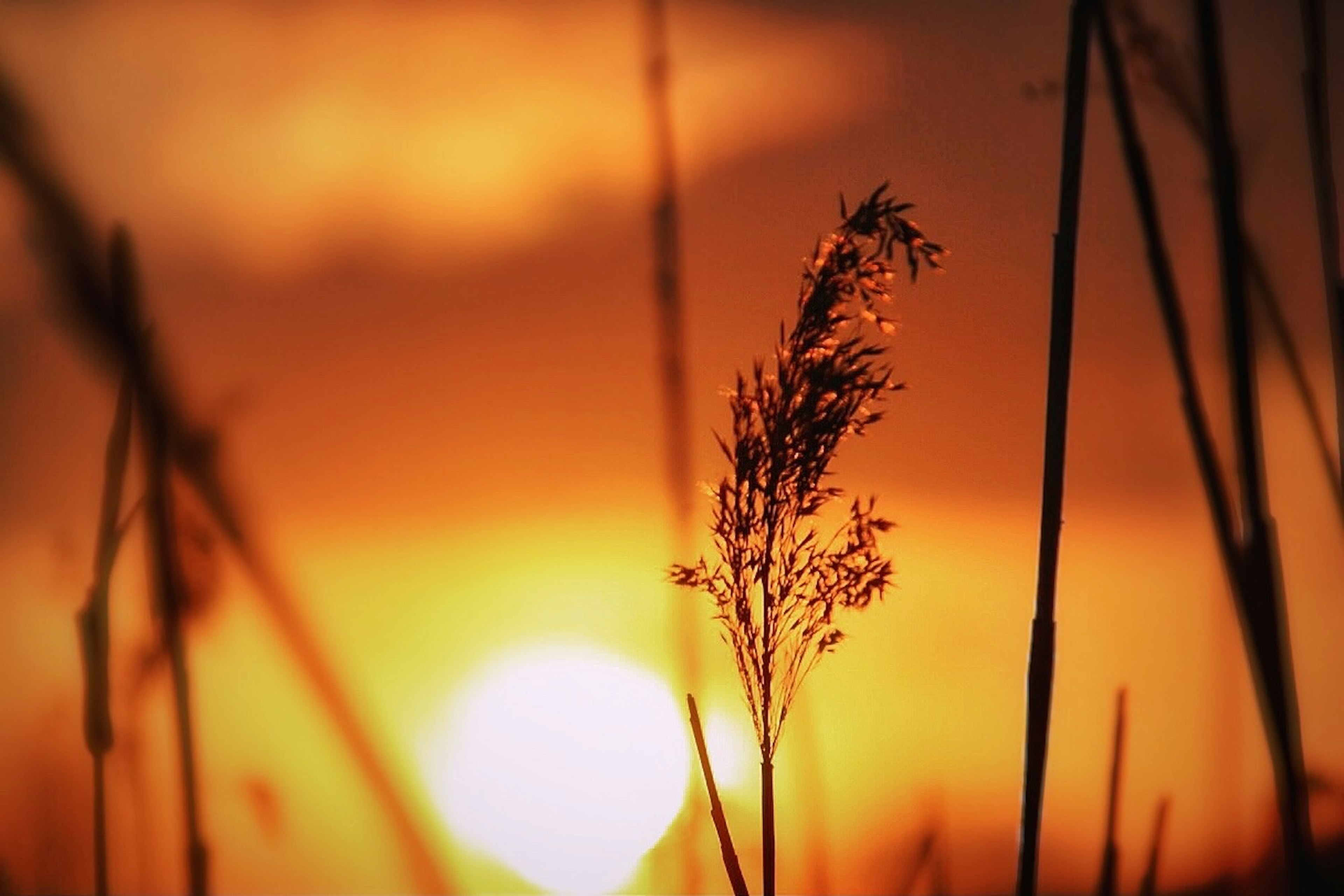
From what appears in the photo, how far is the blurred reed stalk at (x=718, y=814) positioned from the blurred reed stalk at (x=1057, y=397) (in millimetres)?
785

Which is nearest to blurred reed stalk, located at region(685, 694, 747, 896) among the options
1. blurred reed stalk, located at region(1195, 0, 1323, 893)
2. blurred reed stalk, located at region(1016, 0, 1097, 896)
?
blurred reed stalk, located at region(1016, 0, 1097, 896)

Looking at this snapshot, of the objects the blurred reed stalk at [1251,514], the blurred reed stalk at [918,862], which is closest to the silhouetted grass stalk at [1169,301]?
the blurred reed stalk at [1251,514]

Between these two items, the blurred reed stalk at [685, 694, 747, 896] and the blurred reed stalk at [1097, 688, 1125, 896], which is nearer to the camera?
the blurred reed stalk at [685, 694, 747, 896]

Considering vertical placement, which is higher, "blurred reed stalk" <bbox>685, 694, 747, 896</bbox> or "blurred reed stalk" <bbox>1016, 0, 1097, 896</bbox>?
"blurred reed stalk" <bbox>1016, 0, 1097, 896</bbox>

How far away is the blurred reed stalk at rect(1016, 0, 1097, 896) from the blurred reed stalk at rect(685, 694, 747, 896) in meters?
0.78

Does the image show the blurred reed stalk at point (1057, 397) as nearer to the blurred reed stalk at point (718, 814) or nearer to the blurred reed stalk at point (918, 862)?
the blurred reed stalk at point (718, 814)

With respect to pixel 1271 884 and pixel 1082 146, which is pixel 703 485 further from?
pixel 1271 884

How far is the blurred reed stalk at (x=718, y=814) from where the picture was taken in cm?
368

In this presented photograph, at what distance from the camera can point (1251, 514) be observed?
9.98 ft

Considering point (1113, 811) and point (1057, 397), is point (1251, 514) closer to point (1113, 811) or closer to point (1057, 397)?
point (1057, 397)

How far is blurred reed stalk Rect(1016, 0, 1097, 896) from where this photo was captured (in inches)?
124

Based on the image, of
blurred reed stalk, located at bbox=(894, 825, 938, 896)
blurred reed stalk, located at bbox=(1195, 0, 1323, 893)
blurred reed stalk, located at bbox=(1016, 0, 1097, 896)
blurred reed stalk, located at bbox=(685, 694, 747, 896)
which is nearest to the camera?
blurred reed stalk, located at bbox=(1195, 0, 1323, 893)

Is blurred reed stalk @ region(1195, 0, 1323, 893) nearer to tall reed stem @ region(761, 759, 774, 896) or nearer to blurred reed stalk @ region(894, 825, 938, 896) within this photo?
tall reed stem @ region(761, 759, 774, 896)

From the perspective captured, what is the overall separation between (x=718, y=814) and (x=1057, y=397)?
1258mm
